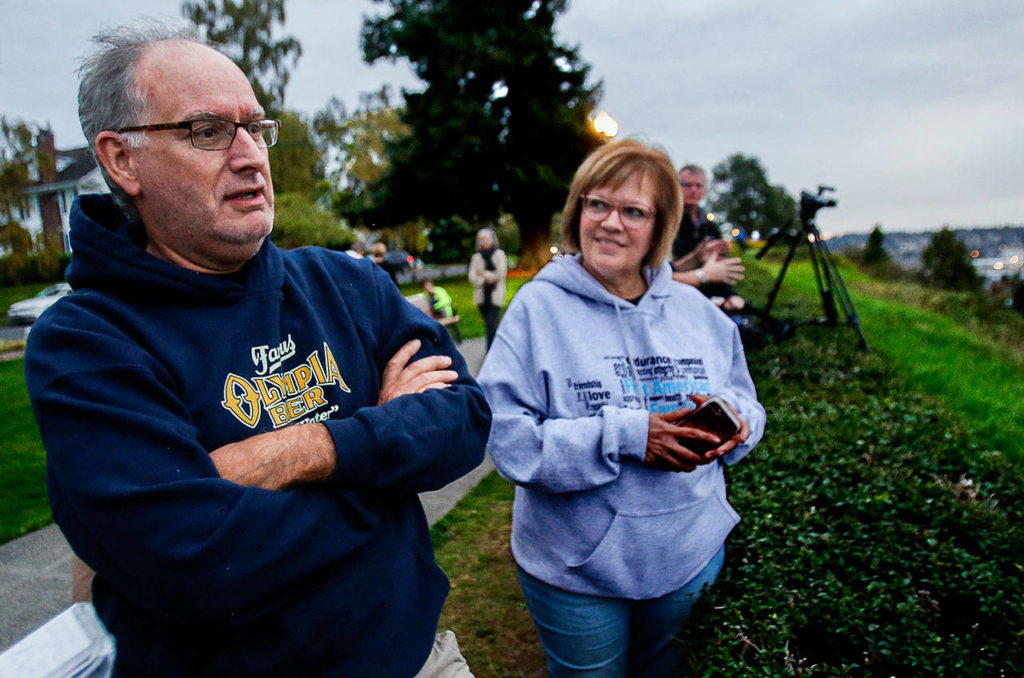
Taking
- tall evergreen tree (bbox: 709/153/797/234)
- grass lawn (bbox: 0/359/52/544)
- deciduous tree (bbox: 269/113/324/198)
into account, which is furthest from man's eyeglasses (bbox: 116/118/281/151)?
tall evergreen tree (bbox: 709/153/797/234)

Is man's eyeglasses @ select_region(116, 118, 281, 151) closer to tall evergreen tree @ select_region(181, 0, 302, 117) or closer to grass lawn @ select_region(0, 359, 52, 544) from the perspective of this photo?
grass lawn @ select_region(0, 359, 52, 544)

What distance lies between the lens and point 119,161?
139 cm

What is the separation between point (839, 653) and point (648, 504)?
26.5 inches

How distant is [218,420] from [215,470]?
13cm

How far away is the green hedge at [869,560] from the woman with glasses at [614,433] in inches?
9.7

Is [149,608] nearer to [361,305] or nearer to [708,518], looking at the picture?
[361,305]

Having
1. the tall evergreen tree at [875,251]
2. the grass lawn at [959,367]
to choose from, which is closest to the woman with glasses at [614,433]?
the grass lawn at [959,367]

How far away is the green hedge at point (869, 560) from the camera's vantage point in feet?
5.94

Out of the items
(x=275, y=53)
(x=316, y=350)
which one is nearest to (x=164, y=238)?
(x=316, y=350)

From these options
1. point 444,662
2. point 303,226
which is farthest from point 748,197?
point 444,662

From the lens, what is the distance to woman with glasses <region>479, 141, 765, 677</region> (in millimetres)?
1972

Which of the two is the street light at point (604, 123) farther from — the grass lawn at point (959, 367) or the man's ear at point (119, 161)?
the man's ear at point (119, 161)

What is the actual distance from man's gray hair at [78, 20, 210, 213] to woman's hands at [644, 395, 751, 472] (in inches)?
59.3

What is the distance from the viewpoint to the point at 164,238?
1.43 m
